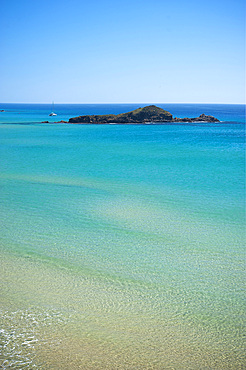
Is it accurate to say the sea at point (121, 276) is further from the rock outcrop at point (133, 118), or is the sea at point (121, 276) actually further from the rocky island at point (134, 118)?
the rock outcrop at point (133, 118)

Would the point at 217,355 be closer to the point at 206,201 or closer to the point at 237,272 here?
the point at 237,272

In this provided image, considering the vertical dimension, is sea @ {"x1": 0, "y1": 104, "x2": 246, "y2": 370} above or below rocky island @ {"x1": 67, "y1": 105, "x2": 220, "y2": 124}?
below

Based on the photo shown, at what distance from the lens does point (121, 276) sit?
8852 mm

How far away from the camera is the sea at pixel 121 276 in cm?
606

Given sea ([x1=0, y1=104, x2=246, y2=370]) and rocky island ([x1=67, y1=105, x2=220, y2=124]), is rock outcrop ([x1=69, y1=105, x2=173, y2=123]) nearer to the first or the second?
rocky island ([x1=67, y1=105, x2=220, y2=124])

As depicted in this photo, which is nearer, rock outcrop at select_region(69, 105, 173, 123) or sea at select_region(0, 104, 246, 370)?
sea at select_region(0, 104, 246, 370)

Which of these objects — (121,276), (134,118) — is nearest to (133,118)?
(134,118)

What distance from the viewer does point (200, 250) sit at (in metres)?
10.7

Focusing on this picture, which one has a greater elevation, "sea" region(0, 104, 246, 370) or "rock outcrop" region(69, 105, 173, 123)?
"rock outcrop" region(69, 105, 173, 123)

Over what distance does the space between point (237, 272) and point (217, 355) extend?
347 centimetres

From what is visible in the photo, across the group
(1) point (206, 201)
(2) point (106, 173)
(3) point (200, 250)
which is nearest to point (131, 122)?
(2) point (106, 173)

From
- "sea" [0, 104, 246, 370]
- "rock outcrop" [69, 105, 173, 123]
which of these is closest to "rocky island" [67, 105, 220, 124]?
"rock outcrop" [69, 105, 173, 123]

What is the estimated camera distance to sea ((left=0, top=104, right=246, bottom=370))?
6.06 m

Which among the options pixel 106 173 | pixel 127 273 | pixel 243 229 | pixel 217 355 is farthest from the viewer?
pixel 106 173
